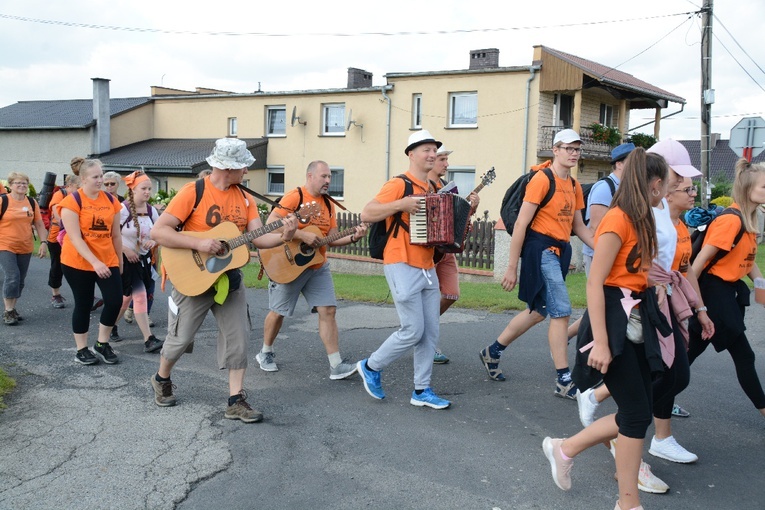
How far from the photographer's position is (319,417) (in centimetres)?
526

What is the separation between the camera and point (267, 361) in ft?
21.8

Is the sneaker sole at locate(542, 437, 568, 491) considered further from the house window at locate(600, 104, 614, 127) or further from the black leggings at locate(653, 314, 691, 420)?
the house window at locate(600, 104, 614, 127)

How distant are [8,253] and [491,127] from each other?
21.6m

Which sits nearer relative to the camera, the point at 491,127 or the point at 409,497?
the point at 409,497

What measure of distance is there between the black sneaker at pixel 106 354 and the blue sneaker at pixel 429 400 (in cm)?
298

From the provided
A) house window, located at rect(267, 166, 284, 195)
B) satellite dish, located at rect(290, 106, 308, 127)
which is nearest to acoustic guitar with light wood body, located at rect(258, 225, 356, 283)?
satellite dish, located at rect(290, 106, 308, 127)

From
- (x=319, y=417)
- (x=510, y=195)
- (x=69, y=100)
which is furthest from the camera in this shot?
(x=69, y=100)

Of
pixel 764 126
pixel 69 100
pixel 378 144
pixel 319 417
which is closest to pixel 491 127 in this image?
pixel 378 144

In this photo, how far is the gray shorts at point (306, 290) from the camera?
21.1 feet

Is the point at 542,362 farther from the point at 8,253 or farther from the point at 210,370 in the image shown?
the point at 8,253

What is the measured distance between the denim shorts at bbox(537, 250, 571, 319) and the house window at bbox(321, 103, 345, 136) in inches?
1056

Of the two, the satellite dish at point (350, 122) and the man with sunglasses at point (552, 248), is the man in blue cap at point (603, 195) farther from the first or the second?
the satellite dish at point (350, 122)

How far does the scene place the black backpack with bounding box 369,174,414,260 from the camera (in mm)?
5422

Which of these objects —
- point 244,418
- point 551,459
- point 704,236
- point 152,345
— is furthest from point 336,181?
point 551,459
